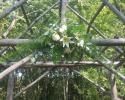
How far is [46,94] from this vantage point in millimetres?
11898

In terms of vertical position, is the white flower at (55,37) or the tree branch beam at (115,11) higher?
the tree branch beam at (115,11)

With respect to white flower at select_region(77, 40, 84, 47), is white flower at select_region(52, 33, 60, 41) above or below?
above

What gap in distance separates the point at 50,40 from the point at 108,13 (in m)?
5.00

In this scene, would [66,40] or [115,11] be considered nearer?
[66,40]

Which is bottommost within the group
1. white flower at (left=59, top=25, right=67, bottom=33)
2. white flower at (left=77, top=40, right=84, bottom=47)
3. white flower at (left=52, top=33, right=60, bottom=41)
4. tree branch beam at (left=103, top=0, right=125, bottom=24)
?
white flower at (left=77, top=40, right=84, bottom=47)

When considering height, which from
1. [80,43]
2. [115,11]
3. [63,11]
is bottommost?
[80,43]

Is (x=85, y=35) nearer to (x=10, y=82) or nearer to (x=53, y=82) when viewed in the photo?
(x=10, y=82)

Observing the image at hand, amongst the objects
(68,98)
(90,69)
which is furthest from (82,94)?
(90,69)

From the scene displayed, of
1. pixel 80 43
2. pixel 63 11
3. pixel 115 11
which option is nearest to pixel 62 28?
pixel 80 43

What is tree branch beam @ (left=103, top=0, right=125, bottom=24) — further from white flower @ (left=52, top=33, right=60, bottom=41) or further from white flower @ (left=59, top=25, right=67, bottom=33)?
white flower @ (left=52, top=33, right=60, bottom=41)

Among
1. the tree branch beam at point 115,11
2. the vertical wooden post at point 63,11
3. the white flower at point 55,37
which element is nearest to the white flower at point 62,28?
the white flower at point 55,37

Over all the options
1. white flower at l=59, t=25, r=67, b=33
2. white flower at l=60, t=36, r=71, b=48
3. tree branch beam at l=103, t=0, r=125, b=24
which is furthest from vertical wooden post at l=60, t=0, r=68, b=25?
tree branch beam at l=103, t=0, r=125, b=24

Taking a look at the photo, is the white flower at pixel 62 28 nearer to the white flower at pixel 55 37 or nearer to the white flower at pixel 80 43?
the white flower at pixel 55 37

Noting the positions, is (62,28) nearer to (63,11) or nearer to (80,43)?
(80,43)
